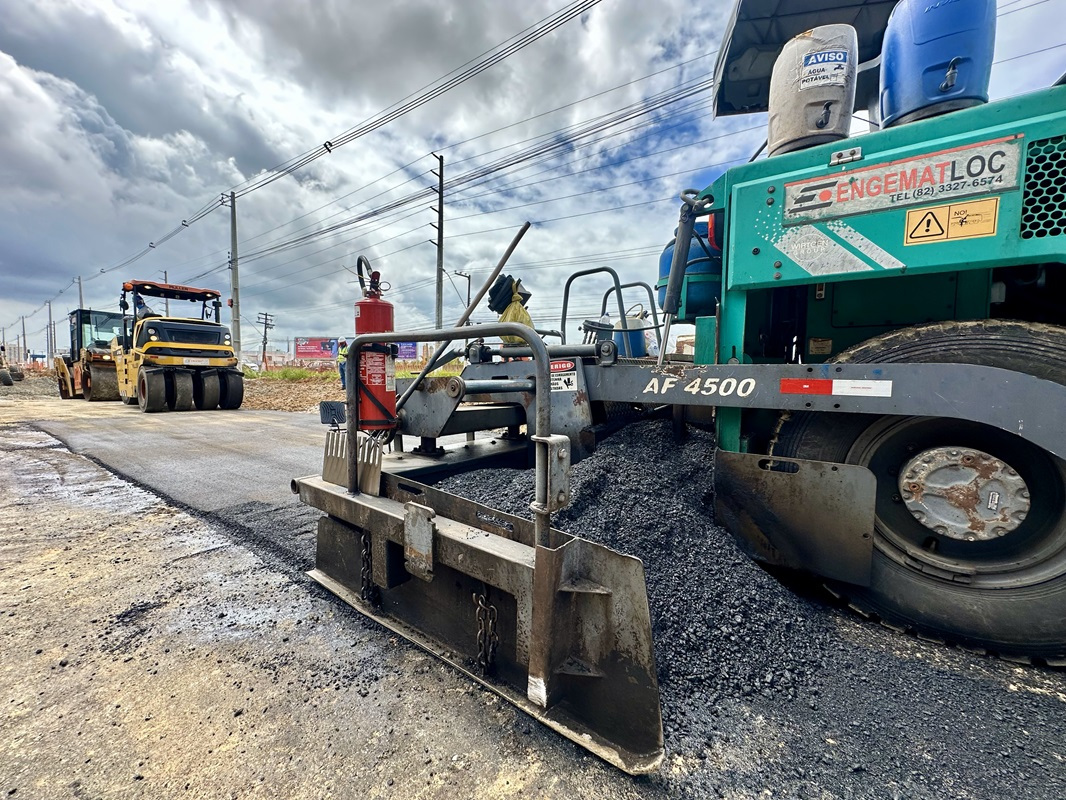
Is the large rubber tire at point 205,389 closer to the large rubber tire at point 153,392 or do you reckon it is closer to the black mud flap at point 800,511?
the large rubber tire at point 153,392

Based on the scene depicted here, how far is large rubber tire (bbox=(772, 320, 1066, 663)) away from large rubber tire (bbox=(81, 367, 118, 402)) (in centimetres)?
1940

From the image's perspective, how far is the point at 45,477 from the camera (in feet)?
16.4

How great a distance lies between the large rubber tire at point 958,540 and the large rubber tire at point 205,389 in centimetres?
1413

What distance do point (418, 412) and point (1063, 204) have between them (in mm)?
2892

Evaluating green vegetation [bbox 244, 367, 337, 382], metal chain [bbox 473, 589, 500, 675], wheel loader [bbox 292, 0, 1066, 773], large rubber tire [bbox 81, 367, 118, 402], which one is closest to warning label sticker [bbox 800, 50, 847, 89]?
wheel loader [bbox 292, 0, 1066, 773]

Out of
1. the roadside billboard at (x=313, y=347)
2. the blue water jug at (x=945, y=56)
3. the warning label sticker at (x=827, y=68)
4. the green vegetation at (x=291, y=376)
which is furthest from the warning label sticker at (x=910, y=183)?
the roadside billboard at (x=313, y=347)

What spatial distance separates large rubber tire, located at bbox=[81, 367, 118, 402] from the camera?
1495cm

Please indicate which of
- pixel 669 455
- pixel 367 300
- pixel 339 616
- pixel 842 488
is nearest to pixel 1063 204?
pixel 842 488

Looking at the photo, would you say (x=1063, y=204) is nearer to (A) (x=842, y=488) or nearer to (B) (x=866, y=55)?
(A) (x=842, y=488)

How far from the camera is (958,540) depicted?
6.37ft

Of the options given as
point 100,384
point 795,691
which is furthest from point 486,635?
point 100,384

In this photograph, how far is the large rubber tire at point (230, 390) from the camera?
12.9 m

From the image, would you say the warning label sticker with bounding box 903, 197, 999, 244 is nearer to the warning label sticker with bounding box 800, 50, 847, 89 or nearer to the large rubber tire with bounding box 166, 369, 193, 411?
the warning label sticker with bounding box 800, 50, 847, 89

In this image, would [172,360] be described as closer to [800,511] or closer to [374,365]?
[374,365]
